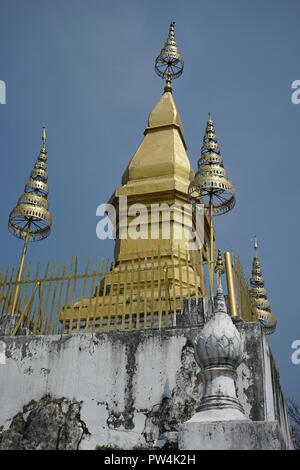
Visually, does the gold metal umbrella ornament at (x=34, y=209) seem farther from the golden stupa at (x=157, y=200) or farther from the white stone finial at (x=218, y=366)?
the white stone finial at (x=218, y=366)

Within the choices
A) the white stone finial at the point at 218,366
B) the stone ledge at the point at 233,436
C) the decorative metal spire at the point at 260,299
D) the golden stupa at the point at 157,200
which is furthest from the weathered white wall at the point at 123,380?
the decorative metal spire at the point at 260,299

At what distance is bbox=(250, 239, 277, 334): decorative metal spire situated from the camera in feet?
60.1

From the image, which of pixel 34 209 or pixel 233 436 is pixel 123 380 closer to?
A: pixel 233 436

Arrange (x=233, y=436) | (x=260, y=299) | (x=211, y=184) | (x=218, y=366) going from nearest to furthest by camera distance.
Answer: (x=233, y=436)
(x=218, y=366)
(x=211, y=184)
(x=260, y=299)

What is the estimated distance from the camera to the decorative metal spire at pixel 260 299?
1831cm

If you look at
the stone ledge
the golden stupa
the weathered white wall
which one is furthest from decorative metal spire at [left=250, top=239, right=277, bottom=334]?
the stone ledge

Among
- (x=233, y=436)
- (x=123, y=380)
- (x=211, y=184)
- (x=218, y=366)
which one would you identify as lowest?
(x=233, y=436)

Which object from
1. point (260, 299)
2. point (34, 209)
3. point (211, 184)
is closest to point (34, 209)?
point (34, 209)

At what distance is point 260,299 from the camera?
774 inches

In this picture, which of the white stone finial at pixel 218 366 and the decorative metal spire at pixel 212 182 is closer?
the white stone finial at pixel 218 366

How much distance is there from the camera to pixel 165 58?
15898 millimetres

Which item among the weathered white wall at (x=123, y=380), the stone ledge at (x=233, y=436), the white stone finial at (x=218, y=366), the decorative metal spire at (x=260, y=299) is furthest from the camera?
the decorative metal spire at (x=260, y=299)

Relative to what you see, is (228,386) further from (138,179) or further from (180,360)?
(138,179)

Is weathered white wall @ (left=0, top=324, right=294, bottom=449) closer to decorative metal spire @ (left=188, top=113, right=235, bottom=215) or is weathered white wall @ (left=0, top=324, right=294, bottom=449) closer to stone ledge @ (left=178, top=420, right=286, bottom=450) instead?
stone ledge @ (left=178, top=420, right=286, bottom=450)
